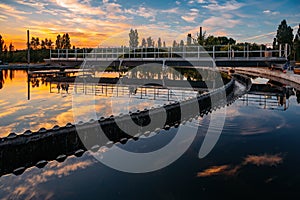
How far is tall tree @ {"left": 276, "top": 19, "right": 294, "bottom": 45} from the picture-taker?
6419 cm

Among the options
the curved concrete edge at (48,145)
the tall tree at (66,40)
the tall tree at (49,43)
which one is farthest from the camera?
the tall tree at (49,43)

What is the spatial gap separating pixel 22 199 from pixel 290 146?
6.02 metres

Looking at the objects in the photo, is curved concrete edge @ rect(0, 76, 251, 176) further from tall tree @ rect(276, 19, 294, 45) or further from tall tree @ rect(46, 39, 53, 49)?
tall tree @ rect(46, 39, 53, 49)

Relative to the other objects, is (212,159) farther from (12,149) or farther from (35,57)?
(35,57)

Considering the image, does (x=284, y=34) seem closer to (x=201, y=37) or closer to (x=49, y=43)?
(x=201, y=37)

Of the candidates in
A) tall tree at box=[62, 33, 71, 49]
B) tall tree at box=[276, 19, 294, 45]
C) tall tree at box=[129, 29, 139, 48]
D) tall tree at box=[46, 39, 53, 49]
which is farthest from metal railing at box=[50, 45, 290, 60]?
tall tree at box=[129, 29, 139, 48]

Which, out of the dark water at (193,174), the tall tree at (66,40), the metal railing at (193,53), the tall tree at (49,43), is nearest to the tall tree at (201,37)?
the metal railing at (193,53)

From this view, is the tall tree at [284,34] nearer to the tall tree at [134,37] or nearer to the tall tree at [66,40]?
the tall tree at [134,37]

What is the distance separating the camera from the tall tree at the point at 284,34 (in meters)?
64.2

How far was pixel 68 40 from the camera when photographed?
8162 centimetres

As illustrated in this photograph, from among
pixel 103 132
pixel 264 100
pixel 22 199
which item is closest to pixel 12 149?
pixel 22 199

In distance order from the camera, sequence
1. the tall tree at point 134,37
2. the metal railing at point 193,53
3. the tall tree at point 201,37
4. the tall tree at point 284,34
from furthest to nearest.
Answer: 1. the tall tree at point 134,37
2. the tall tree at point 284,34
3. the tall tree at point 201,37
4. the metal railing at point 193,53

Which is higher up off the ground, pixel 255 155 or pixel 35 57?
pixel 35 57

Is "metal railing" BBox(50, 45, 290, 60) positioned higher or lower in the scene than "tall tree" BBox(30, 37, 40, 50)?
lower
